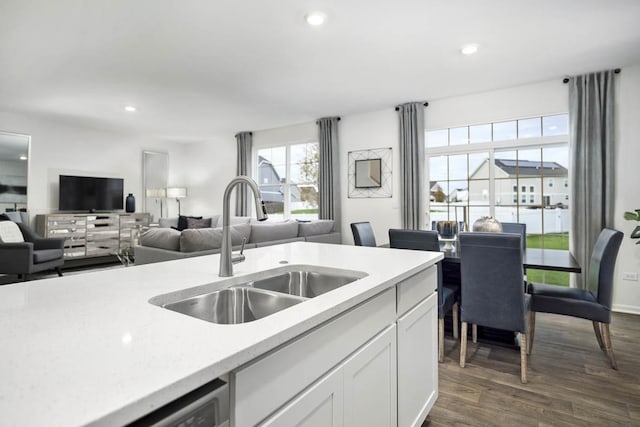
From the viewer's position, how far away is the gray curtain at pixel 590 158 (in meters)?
3.68

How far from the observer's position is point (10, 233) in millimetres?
4566

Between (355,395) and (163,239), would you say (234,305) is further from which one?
(163,239)

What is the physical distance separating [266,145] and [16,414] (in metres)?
6.52

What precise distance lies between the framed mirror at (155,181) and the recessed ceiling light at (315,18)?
5.51m

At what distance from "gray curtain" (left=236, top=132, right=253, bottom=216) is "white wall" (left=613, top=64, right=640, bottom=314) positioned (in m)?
5.67

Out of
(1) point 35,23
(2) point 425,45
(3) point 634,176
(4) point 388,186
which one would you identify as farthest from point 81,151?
(3) point 634,176

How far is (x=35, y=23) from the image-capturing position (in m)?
2.79

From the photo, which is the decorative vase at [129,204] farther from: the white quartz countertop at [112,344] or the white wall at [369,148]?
the white quartz countertop at [112,344]

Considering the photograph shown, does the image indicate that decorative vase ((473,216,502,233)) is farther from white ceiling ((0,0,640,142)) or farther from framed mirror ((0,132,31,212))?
framed mirror ((0,132,31,212))

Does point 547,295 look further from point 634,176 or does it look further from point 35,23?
point 35,23

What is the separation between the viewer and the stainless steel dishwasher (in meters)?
0.52

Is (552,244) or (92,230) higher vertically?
(92,230)

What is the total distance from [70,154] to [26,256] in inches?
105

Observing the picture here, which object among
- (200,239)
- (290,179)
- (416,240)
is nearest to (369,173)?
(290,179)
